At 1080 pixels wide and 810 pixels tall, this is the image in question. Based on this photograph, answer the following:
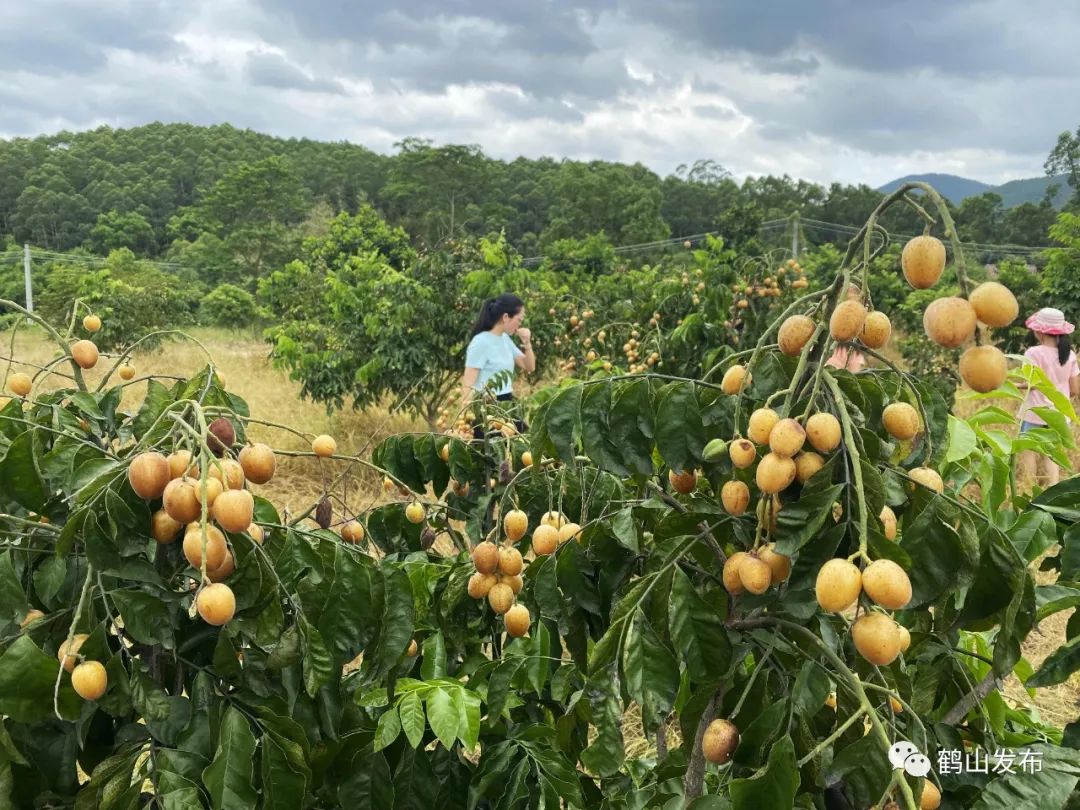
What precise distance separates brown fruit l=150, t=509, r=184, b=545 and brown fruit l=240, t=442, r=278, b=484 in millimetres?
109

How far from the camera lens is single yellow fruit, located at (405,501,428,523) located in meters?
1.84

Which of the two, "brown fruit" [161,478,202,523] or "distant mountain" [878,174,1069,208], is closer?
"brown fruit" [161,478,202,523]

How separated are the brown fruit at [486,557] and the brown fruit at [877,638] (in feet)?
2.38

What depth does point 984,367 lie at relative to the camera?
78 centimetres

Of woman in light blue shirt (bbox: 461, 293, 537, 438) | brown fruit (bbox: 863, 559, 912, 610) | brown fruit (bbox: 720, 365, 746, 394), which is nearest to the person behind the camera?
brown fruit (bbox: 863, 559, 912, 610)

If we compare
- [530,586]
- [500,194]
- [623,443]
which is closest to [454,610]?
[530,586]

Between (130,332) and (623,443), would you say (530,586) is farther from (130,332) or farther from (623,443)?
(130,332)

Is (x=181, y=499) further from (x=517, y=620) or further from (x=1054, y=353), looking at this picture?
(x=1054, y=353)

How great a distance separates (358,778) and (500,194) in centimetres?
4048

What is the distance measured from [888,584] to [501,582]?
819 millimetres

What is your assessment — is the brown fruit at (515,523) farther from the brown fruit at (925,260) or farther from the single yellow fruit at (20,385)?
the single yellow fruit at (20,385)

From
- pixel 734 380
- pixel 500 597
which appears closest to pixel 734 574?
pixel 734 380

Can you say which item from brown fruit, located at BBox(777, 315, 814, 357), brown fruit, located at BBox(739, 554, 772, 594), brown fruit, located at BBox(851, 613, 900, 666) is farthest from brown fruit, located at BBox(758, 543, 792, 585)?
brown fruit, located at BBox(777, 315, 814, 357)

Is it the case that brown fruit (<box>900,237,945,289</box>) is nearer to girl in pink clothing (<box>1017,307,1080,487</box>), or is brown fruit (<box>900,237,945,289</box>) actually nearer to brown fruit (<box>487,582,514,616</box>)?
brown fruit (<box>487,582,514,616</box>)
